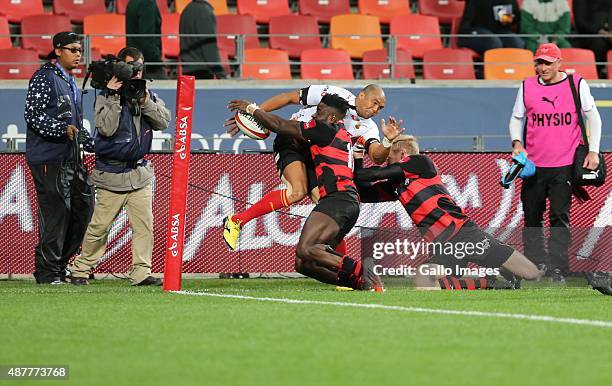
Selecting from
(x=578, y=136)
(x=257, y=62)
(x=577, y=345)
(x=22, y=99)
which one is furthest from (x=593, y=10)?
(x=577, y=345)

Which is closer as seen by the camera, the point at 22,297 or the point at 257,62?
the point at 22,297

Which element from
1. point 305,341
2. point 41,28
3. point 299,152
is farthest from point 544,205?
point 41,28

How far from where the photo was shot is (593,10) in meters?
16.5

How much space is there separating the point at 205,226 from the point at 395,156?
2749 millimetres

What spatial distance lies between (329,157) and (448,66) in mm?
7002

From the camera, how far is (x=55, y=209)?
10.2 m

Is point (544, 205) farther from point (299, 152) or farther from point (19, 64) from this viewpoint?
point (19, 64)

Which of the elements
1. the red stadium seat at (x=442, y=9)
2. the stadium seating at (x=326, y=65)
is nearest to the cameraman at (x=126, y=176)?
the stadium seating at (x=326, y=65)

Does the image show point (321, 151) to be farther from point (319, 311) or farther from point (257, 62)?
point (257, 62)

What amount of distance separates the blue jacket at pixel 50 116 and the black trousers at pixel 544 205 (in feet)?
12.7

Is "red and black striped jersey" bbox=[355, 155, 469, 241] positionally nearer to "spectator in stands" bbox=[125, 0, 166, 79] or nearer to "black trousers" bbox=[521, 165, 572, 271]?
"black trousers" bbox=[521, 165, 572, 271]

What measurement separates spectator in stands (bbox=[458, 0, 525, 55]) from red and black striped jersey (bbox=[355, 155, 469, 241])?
7189mm

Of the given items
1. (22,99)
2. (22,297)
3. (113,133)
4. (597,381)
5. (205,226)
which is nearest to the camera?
(597,381)

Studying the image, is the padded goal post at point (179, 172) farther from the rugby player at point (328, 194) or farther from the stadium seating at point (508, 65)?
the stadium seating at point (508, 65)
